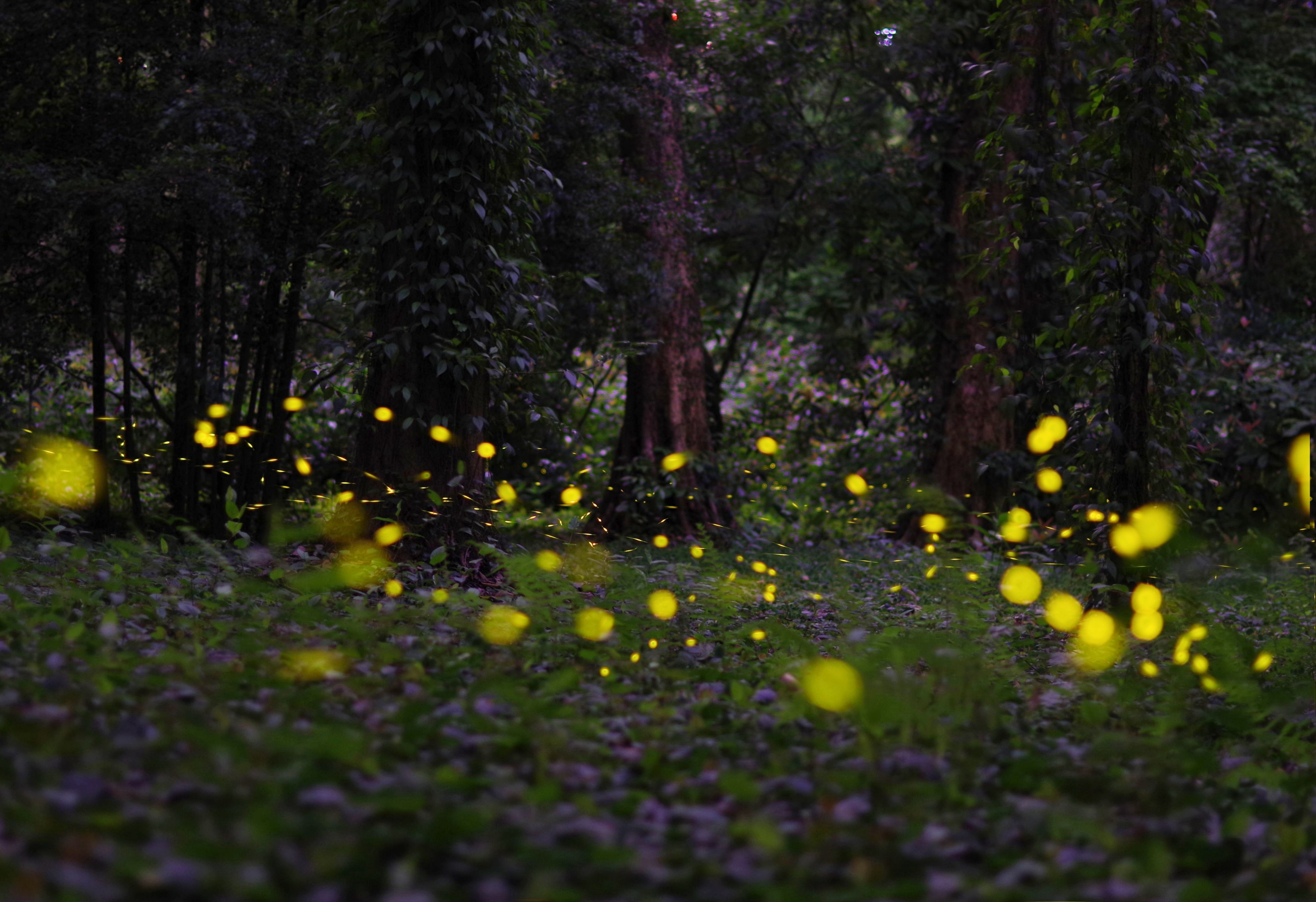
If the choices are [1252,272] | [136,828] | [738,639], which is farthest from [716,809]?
[1252,272]

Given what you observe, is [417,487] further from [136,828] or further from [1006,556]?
[1006,556]

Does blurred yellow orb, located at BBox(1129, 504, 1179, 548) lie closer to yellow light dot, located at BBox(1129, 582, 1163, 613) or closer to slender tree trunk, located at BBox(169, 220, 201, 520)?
yellow light dot, located at BBox(1129, 582, 1163, 613)

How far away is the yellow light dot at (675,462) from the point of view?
36.8ft

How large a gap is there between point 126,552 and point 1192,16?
21.1 ft

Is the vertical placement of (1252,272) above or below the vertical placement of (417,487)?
above

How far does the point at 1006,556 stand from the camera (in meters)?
11.2

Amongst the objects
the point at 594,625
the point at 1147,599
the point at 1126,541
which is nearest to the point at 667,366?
the point at 1126,541

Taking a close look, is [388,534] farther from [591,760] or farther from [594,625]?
[591,760]

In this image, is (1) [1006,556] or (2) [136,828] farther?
(1) [1006,556]

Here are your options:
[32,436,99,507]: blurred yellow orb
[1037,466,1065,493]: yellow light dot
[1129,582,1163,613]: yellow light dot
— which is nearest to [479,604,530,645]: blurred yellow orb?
[1037,466,1065,493]: yellow light dot

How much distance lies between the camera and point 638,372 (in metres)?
12.6

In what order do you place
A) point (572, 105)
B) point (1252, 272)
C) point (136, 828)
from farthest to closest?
point (1252, 272)
point (572, 105)
point (136, 828)

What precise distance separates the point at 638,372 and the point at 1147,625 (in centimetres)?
737

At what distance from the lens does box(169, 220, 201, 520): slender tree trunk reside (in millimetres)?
10383
